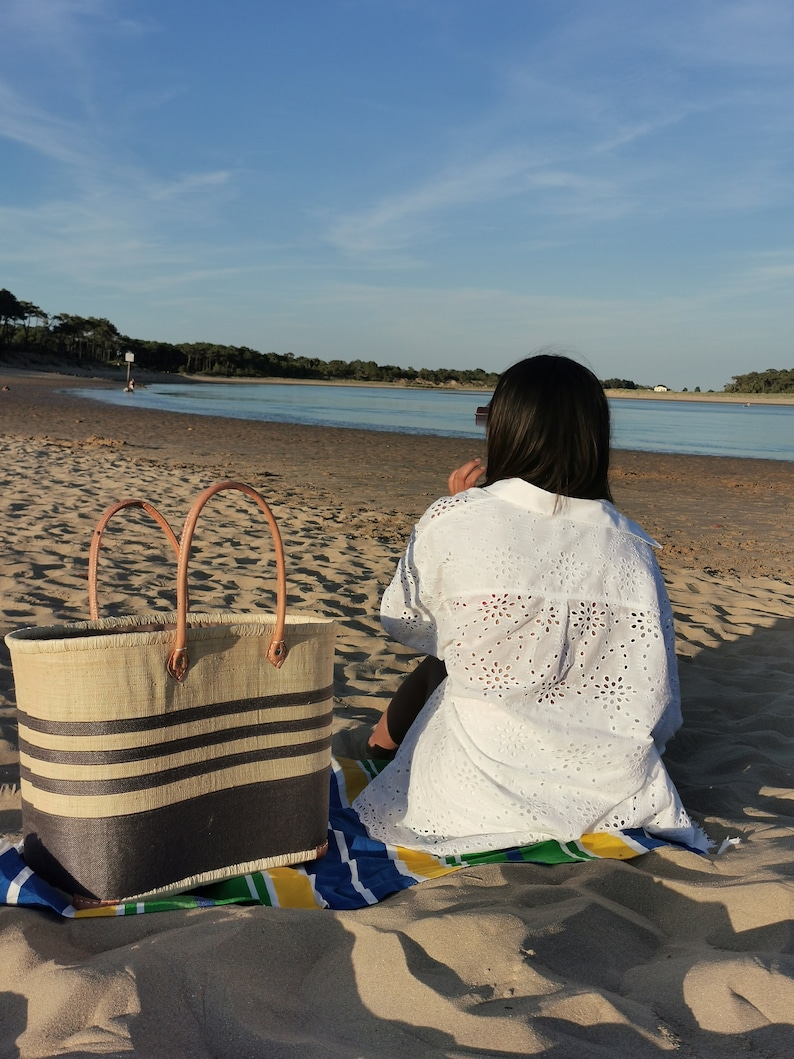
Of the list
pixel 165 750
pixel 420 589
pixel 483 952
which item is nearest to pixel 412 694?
pixel 420 589

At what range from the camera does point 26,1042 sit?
1300 mm

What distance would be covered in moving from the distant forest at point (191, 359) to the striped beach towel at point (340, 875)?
57.8 meters

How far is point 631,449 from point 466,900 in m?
16.5

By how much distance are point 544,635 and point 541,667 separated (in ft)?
0.26

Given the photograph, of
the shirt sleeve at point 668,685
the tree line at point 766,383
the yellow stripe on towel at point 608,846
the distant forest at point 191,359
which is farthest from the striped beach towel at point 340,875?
the tree line at point 766,383

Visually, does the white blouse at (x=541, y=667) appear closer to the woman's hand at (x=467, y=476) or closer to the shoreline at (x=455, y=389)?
the woman's hand at (x=467, y=476)

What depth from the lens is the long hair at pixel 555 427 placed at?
2031 mm

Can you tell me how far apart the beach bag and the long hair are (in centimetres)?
62

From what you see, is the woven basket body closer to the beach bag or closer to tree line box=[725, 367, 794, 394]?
the beach bag

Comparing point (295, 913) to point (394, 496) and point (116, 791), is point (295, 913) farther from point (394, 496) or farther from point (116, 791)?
point (394, 496)

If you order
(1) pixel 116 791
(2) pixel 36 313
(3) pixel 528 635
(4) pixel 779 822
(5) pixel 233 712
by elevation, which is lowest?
(4) pixel 779 822

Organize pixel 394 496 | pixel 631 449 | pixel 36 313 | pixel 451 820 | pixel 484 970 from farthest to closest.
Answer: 1. pixel 36 313
2. pixel 631 449
3. pixel 394 496
4. pixel 451 820
5. pixel 484 970

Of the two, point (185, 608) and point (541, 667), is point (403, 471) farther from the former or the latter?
point (185, 608)

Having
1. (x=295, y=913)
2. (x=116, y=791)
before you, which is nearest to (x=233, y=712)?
(x=116, y=791)
